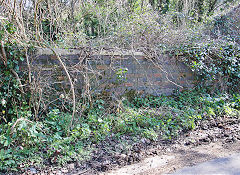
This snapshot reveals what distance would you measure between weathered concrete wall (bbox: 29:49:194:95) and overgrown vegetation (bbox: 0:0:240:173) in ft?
0.52

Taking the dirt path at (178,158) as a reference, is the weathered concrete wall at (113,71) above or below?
above

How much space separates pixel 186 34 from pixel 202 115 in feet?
9.07

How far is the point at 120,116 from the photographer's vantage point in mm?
4555

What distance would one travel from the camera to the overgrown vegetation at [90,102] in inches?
131

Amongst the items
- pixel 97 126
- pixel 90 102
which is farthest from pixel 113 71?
pixel 97 126

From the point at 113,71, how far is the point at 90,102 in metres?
1.00

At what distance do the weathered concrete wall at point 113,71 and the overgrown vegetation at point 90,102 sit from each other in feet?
0.52

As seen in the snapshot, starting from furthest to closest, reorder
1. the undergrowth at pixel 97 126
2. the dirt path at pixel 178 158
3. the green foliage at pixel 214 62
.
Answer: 1. the green foliage at pixel 214 62
2. the undergrowth at pixel 97 126
3. the dirt path at pixel 178 158

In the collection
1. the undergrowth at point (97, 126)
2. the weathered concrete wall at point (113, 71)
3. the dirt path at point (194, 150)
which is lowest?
the dirt path at point (194, 150)

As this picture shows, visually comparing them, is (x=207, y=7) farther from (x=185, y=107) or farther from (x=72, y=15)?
(x=185, y=107)

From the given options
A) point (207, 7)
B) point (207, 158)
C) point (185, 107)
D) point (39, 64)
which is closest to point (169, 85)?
point (185, 107)

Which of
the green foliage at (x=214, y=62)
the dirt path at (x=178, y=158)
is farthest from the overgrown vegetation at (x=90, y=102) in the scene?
the dirt path at (x=178, y=158)

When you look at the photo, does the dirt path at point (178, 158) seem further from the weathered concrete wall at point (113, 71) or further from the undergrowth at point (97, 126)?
the weathered concrete wall at point (113, 71)

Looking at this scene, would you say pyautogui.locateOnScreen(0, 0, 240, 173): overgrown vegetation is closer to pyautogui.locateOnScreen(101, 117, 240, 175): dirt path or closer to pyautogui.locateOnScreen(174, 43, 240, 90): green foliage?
pyautogui.locateOnScreen(174, 43, 240, 90): green foliage
